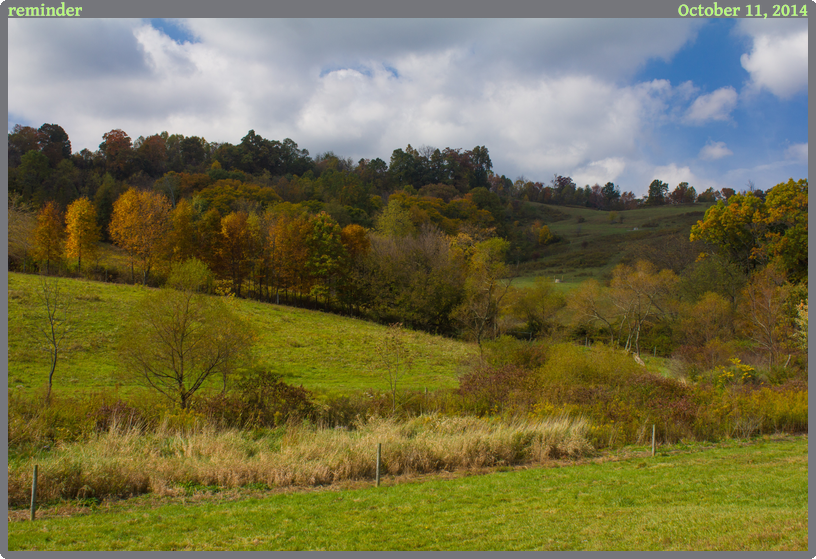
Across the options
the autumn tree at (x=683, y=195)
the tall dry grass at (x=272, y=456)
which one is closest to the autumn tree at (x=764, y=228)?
the tall dry grass at (x=272, y=456)

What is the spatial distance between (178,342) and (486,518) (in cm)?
1509

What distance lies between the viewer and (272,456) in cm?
1165

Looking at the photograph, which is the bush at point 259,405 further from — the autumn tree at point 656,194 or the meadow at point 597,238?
the autumn tree at point 656,194

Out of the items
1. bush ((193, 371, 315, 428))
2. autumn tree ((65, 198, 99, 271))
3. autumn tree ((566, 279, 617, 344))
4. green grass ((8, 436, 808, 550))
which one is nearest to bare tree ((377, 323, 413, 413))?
bush ((193, 371, 315, 428))

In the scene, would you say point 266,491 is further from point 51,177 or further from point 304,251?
point 51,177

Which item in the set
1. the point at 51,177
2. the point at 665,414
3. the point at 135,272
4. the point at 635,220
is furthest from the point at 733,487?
the point at 635,220

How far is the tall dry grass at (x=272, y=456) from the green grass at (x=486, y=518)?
0.88 meters

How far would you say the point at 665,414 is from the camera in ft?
57.0

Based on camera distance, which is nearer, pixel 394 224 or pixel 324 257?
pixel 324 257

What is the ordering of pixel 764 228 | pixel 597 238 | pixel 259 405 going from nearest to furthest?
pixel 259 405
pixel 764 228
pixel 597 238

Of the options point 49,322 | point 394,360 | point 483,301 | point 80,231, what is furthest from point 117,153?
point 394,360

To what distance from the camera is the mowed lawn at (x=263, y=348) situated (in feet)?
78.9

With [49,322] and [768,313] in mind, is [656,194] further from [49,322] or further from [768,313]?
[49,322]

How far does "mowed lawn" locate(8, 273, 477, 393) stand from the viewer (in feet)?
78.9
